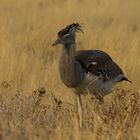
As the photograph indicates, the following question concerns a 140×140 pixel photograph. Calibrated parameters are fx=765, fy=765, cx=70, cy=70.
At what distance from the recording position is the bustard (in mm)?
6992

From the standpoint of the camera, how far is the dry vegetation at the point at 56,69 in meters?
6.30

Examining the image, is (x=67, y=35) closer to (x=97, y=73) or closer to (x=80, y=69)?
(x=80, y=69)

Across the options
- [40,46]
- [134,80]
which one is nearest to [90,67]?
[134,80]

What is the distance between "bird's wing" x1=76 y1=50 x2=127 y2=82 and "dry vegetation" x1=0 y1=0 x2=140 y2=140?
213mm

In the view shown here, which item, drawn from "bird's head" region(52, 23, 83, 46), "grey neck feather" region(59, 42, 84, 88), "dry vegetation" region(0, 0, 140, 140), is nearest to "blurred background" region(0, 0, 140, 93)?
"dry vegetation" region(0, 0, 140, 140)

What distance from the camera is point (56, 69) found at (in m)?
9.27

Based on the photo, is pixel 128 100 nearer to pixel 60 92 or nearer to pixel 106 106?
pixel 106 106

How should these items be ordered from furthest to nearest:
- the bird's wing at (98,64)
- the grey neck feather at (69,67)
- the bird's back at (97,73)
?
the bird's wing at (98,64) → the bird's back at (97,73) → the grey neck feather at (69,67)

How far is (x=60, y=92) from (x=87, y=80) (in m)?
0.92

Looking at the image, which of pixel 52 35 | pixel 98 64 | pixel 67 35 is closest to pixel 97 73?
pixel 98 64

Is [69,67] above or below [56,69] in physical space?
below

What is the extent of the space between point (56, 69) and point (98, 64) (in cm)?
187

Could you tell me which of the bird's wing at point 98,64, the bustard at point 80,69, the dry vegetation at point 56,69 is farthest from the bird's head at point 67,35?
the dry vegetation at point 56,69

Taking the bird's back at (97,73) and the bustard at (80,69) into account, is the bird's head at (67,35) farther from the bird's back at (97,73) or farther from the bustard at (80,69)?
the bird's back at (97,73)
